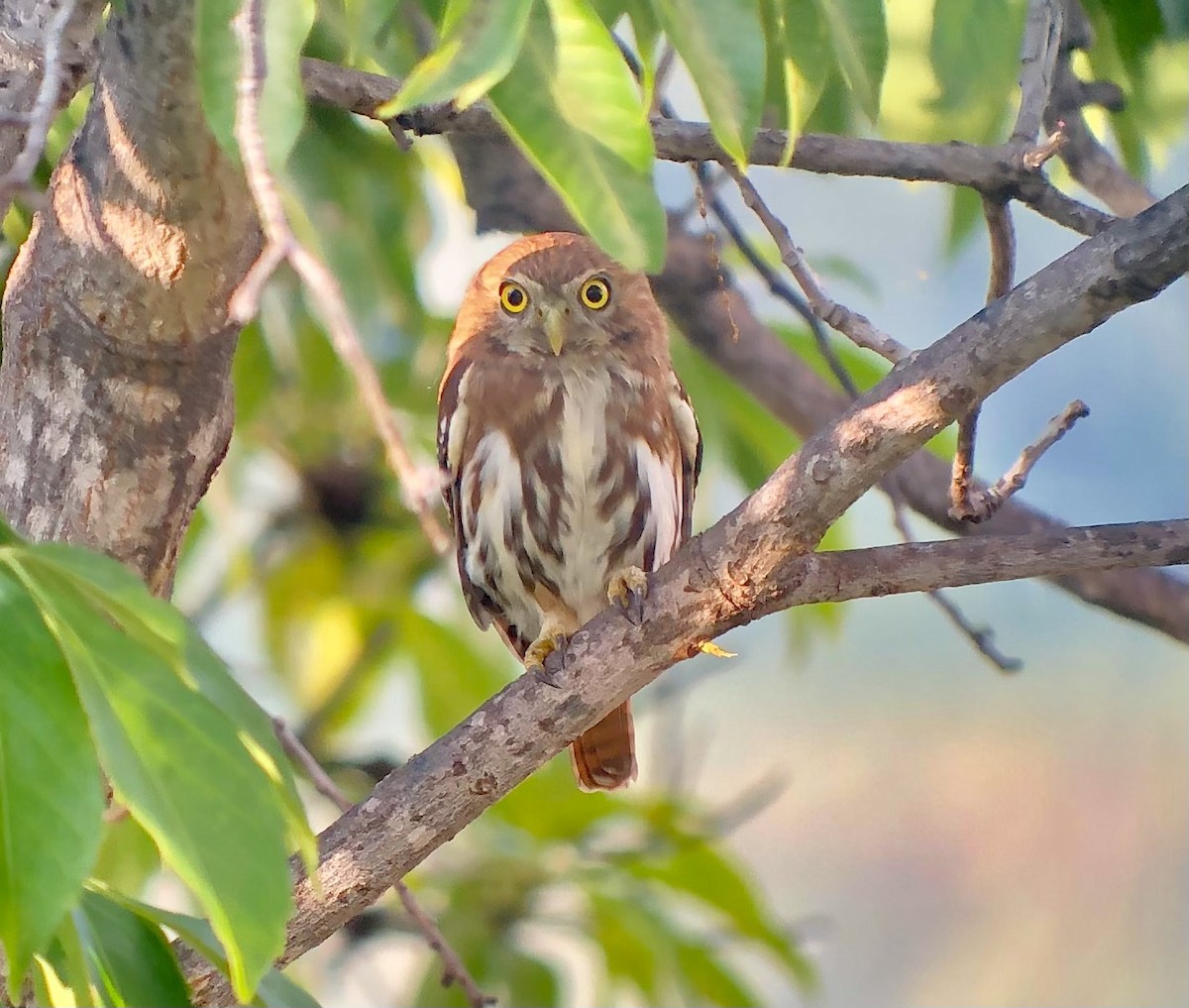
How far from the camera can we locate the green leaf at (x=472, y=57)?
0.77 m

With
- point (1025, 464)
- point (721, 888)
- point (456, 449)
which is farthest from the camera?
point (721, 888)

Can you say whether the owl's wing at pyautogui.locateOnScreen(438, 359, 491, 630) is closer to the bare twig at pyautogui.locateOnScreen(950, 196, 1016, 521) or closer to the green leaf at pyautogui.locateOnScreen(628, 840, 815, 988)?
the green leaf at pyautogui.locateOnScreen(628, 840, 815, 988)

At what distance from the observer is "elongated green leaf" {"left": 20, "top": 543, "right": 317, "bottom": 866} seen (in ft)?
Result: 2.98

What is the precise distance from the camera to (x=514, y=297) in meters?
2.61

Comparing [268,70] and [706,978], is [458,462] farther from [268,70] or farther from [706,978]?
[268,70]

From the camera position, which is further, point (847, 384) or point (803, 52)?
point (847, 384)

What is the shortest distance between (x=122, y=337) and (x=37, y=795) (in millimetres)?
775

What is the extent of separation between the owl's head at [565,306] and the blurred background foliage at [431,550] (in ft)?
0.60

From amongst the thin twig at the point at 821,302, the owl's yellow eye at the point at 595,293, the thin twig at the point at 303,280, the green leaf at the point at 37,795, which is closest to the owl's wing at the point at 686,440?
the owl's yellow eye at the point at 595,293

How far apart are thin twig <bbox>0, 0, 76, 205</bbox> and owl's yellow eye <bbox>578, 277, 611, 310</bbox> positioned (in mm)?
1517

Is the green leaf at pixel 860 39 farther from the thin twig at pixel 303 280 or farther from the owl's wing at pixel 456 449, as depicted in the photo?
the owl's wing at pixel 456 449

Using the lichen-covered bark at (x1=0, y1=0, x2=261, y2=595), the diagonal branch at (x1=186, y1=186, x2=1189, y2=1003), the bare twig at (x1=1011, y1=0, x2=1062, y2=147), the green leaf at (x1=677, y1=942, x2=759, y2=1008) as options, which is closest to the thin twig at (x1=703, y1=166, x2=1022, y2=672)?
the bare twig at (x1=1011, y1=0, x2=1062, y2=147)

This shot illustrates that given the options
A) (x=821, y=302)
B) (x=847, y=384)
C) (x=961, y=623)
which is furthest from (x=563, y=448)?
(x=821, y=302)

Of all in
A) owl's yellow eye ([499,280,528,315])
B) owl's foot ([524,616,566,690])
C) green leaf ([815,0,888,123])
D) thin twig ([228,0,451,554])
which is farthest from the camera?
owl's yellow eye ([499,280,528,315])
